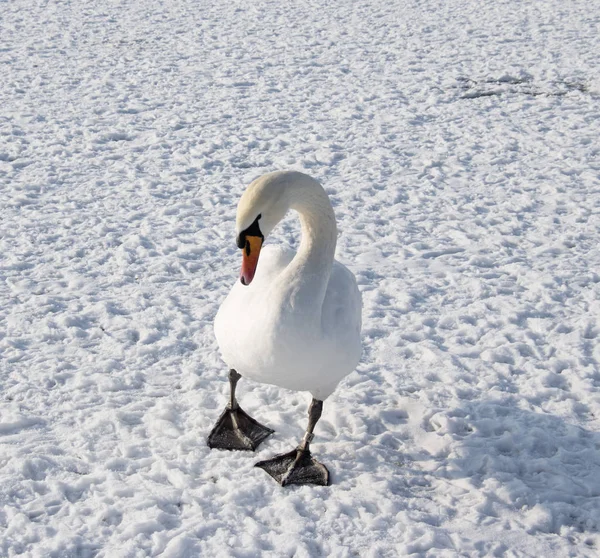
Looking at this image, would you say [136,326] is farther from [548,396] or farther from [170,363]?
[548,396]

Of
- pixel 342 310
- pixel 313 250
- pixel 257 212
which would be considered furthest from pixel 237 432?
pixel 257 212

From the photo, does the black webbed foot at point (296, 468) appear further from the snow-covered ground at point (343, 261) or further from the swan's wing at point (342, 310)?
the swan's wing at point (342, 310)

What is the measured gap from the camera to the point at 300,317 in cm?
340

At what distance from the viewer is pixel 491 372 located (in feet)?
15.0

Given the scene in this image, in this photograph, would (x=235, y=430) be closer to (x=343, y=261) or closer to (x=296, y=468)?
(x=296, y=468)

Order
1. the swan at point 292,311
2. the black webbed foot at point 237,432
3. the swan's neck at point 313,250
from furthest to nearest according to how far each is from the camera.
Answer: the black webbed foot at point 237,432
the swan's neck at point 313,250
the swan at point 292,311

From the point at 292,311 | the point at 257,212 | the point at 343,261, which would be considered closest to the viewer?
the point at 257,212

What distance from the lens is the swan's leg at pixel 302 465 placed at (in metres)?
3.69

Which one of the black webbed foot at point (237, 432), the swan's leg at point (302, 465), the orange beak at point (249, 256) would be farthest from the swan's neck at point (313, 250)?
the black webbed foot at point (237, 432)

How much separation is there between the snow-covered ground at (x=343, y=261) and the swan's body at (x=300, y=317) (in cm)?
61

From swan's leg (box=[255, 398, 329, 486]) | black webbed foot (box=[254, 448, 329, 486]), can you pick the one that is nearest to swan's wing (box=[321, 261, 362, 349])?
swan's leg (box=[255, 398, 329, 486])

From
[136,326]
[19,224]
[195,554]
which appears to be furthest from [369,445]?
[19,224]

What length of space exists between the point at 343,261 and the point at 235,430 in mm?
2310

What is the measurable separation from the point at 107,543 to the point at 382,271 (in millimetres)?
3191
